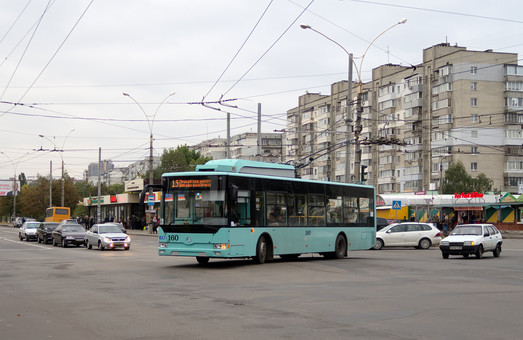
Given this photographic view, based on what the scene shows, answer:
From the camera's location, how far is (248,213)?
69.8ft

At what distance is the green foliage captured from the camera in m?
76.6

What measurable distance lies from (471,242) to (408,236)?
31.2 ft

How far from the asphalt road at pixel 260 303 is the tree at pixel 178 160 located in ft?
331

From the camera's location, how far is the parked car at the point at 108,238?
3388 centimetres

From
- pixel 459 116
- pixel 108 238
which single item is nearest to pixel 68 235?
pixel 108 238

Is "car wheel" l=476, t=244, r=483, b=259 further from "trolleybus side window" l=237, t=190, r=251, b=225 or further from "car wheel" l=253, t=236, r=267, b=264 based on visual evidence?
"trolleybus side window" l=237, t=190, r=251, b=225

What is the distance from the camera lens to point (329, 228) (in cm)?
2539

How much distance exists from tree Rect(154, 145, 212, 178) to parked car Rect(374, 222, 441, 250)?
85.0 m

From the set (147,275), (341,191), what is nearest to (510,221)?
(341,191)

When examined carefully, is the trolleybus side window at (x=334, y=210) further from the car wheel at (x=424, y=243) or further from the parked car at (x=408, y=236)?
the car wheel at (x=424, y=243)

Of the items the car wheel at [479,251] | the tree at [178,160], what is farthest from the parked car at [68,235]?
the tree at [178,160]

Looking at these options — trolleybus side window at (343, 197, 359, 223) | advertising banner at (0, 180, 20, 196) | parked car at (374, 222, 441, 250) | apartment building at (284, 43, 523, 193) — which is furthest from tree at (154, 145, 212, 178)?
trolleybus side window at (343, 197, 359, 223)

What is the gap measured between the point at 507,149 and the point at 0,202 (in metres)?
99.6

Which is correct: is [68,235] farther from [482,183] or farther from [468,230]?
[482,183]
